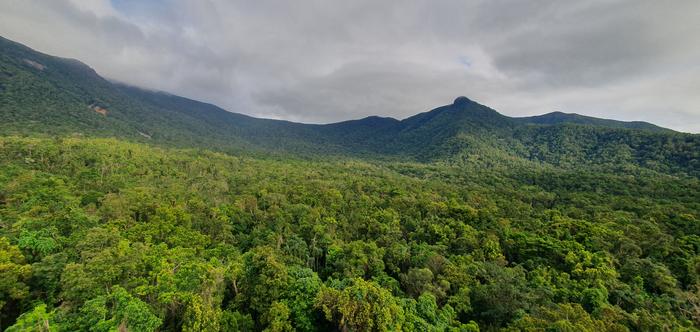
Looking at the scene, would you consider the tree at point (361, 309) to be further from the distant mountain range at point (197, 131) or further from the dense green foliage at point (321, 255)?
the distant mountain range at point (197, 131)

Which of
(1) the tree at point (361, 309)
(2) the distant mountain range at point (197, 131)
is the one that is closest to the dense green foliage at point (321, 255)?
(1) the tree at point (361, 309)

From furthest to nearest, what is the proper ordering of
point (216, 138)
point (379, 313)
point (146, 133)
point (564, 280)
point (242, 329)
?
point (216, 138), point (146, 133), point (564, 280), point (242, 329), point (379, 313)

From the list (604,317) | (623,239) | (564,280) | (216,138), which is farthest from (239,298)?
(216,138)

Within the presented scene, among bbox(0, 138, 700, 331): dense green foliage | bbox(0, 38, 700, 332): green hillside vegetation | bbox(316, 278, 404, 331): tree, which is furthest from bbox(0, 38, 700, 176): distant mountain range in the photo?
bbox(316, 278, 404, 331): tree

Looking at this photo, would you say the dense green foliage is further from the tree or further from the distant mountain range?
the distant mountain range

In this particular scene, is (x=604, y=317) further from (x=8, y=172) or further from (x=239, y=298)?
(x=8, y=172)

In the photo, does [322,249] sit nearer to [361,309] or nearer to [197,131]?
[361,309]
